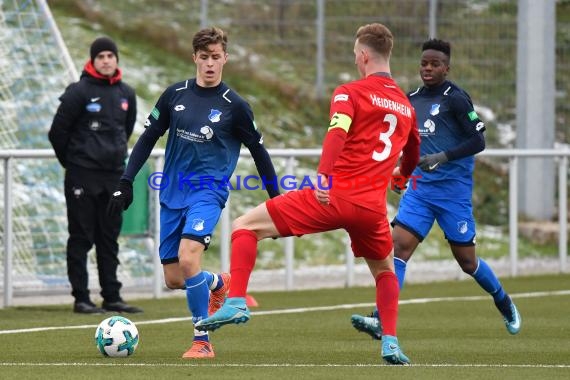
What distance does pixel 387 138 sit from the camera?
351 inches

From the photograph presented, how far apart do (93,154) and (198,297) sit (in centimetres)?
375

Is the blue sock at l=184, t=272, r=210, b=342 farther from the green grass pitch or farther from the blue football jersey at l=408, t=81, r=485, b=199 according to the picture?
the blue football jersey at l=408, t=81, r=485, b=199

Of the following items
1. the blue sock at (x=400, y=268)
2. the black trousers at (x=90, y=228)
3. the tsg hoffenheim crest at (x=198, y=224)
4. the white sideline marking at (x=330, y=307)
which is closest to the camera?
the tsg hoffenheim crest at (x=198, y=224)

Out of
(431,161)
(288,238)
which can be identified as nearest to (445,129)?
(431,161)

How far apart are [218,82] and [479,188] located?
369 inches

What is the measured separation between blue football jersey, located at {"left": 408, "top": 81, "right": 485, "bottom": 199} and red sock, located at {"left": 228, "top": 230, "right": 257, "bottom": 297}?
286 cm

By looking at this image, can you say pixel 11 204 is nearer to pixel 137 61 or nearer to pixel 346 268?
pixel 346 268

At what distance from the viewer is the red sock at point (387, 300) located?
29.6 feet

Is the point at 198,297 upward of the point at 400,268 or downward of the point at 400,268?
downward

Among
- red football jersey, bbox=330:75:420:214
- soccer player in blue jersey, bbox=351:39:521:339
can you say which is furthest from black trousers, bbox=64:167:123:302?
red football jersey, bbox=330:75:420:214

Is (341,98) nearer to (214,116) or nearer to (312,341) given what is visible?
(214,116)

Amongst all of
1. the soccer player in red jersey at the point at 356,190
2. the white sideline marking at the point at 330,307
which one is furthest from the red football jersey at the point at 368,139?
the white sideline marking at the point at 330,307

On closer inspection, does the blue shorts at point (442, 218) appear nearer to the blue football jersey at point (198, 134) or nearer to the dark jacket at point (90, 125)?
the blue football jersey at point (198, 134)

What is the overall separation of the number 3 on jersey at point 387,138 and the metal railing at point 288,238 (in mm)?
5826
